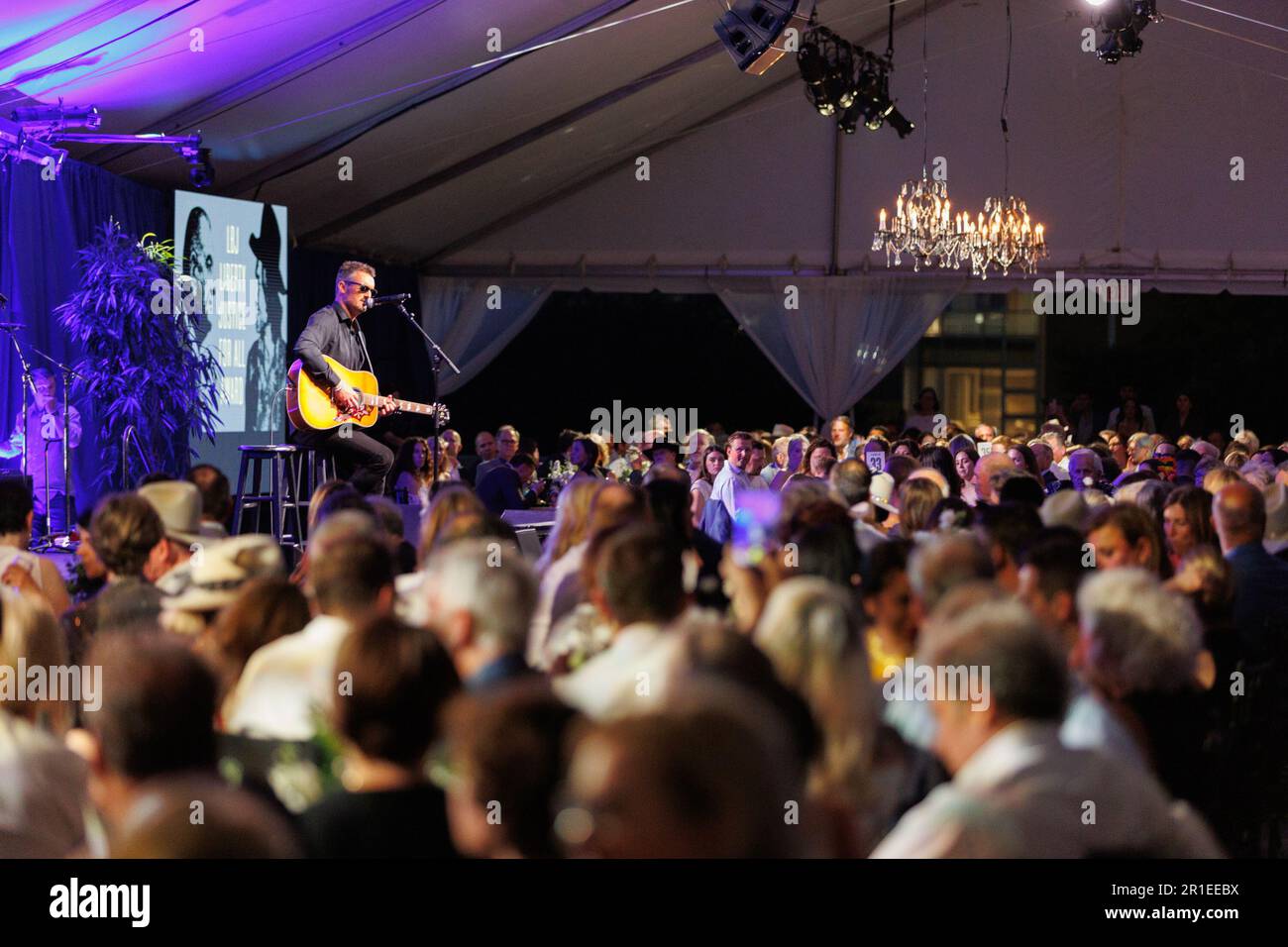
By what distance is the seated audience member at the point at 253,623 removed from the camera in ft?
9.61

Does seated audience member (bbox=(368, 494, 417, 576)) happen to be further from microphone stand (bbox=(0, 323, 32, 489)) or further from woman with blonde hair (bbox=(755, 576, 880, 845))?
microphone stand (bbox=(0, 323, 32, 489))

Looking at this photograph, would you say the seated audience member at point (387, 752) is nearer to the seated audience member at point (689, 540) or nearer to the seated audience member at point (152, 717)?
the seated audience member at point (152, 717)

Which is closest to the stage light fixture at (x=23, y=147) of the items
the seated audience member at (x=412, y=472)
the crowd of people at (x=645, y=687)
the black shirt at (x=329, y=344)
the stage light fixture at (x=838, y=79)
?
the black shirt at (x=329, y=344)

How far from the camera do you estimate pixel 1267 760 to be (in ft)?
12.3

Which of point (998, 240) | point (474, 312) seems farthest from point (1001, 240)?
point (474, 312)

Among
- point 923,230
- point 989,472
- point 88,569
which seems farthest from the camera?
point 923,230

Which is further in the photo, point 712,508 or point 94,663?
point 712,508

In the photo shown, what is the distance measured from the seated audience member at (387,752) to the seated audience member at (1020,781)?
2.15 feet

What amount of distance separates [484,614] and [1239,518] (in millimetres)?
2548

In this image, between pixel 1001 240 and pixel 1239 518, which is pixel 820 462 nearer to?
pixel 1239 518

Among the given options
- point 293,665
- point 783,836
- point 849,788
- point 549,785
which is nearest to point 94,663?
point 293,665

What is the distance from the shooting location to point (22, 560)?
3965 millimetres
